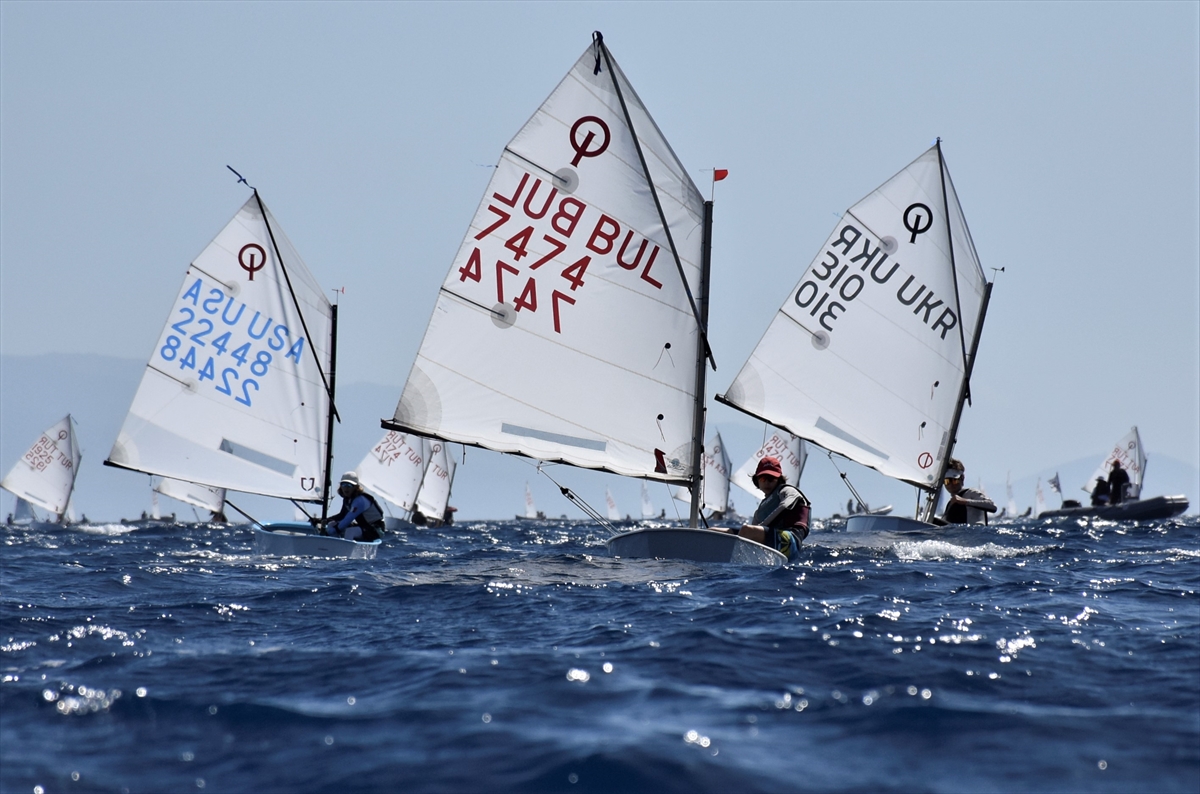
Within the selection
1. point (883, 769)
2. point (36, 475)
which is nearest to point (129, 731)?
point (883, 769)

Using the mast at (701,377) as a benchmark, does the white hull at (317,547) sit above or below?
below

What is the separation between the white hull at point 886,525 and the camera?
21.4 m

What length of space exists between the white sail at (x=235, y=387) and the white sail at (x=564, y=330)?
762cm

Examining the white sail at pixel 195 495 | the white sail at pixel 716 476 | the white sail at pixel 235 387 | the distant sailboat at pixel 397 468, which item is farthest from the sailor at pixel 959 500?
the white sail at pixel 716 476

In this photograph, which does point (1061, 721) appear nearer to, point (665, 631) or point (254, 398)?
point (665, 631)

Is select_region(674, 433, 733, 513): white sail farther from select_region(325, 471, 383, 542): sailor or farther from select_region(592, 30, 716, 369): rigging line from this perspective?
select_region(592, 30, 716, 369): rigging line

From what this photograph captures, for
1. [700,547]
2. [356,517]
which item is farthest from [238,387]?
[700,547]

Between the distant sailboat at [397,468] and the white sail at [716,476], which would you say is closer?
the distant sailboat at [397,468]

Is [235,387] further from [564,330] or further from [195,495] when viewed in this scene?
[195,495]

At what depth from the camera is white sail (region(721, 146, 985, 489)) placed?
73.7 feet

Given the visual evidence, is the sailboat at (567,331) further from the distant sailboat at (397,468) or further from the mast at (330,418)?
Result: the distant sailboat at (397,468)

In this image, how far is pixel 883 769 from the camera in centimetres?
443

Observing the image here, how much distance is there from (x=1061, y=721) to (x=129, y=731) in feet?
14.1

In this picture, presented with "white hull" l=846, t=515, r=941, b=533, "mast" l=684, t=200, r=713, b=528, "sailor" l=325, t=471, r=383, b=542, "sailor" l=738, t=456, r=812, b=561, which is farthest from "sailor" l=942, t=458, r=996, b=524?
"sailor" l=325, t=471, r=383, b=542
